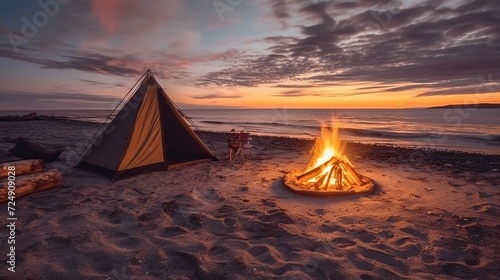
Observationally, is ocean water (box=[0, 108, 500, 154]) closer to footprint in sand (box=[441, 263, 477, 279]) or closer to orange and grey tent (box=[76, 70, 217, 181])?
footprint in sand (box=[441, 263, 477, 279])

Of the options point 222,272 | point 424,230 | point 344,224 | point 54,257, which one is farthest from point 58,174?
point 424,230

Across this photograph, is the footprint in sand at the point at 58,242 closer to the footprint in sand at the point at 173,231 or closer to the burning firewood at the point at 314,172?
the footprint in sand at the point at 173,231

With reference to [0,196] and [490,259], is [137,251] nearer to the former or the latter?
[0,196]

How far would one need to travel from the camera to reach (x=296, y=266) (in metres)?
3.46

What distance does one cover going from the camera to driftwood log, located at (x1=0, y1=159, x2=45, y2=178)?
19.2 ft

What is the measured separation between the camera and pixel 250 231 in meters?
4.46

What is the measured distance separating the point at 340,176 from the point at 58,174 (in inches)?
266

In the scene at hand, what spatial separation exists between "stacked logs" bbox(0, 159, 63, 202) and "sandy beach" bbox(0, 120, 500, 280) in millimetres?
185

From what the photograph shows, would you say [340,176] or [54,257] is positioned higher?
[340,176]

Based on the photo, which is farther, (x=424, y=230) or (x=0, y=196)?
(x=0, y=196)

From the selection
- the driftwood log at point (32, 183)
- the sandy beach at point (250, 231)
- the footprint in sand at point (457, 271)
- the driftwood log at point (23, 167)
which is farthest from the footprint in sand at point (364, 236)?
the driftwood log at point (23, 167)

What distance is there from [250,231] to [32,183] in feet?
16.5

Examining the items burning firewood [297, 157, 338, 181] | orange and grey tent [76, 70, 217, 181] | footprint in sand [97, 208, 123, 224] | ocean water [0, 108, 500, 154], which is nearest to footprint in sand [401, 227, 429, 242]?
burning firewood [297, 157, 338, 181]

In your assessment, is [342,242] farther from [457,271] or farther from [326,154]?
[326,154]
